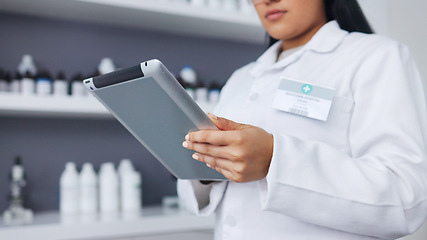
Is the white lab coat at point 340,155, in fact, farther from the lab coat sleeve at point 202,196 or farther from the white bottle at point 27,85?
the white bottle at point 27,85

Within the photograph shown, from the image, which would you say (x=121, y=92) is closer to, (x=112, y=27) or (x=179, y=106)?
(x=179, y=106)

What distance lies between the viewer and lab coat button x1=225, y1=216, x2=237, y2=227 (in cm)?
87

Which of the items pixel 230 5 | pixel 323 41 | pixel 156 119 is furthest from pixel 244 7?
pixel 156 119

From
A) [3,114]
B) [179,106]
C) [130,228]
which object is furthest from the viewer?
[3,114]

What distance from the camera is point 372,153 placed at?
0.71 meters

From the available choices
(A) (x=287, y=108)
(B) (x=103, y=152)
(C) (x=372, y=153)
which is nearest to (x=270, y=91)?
(A) (x=287, y=108)

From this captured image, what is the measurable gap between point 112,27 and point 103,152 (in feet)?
2.05

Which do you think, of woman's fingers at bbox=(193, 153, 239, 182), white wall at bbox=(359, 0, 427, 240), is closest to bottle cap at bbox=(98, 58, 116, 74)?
woman's fingers at bbox=(193, 153, 239, 182)

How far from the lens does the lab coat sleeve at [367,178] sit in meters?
0.65

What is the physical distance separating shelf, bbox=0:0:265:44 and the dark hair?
35.9 inches

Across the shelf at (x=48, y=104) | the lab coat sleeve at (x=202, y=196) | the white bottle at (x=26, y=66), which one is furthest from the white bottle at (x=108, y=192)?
the lab coat sleeve at (x=202, y=196)

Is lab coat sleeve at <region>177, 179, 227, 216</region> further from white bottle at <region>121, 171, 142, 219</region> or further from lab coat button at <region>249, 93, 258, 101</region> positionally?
white bottle at <region>121, 171, 142, 219</region>

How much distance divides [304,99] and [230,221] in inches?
12.3

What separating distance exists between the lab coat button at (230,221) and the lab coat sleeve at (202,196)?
0.06 m
